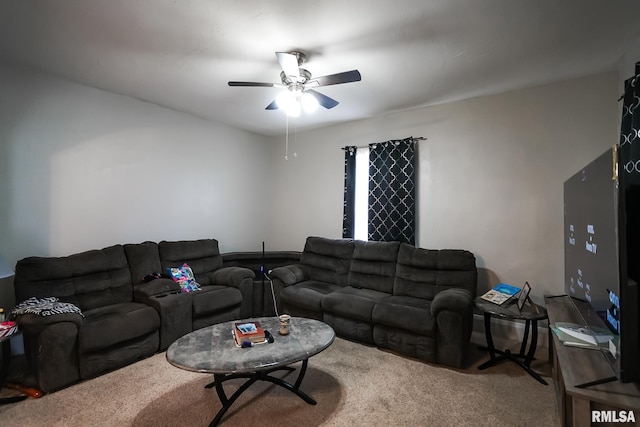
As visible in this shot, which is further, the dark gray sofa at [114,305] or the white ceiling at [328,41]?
the dark gray sofa at [114,305]

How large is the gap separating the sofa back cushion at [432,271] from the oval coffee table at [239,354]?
1.32 metres

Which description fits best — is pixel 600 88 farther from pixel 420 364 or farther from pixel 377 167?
pixel 420 364

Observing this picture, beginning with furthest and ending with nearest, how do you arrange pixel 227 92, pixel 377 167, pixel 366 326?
pixel 377 167, pixel 227 92, pixel 366 326

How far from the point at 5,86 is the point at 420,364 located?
14.3 feet

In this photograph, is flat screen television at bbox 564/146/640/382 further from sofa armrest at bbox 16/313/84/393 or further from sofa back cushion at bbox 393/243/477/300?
sofa armrest at bbox 16/313/84/393

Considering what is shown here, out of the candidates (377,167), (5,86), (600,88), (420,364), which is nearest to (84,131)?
(5,86)

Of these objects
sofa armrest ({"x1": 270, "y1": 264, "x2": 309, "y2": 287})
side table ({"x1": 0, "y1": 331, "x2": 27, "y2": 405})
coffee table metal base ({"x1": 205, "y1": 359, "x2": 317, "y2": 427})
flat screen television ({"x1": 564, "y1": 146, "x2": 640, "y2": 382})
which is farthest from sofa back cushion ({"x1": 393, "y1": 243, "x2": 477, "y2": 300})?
side table ({"x1": 0, "y1": 331, "x2": 27, "y2": 405})

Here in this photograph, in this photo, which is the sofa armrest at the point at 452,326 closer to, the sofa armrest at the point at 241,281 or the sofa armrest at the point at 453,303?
the sofa armrest at the point at 453,303

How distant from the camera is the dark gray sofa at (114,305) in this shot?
2.25m

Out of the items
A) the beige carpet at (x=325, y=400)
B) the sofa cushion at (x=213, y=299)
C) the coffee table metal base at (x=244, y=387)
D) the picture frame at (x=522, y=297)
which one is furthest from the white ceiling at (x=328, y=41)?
the beige carpet at (x=325, y=400)

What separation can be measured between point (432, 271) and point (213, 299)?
2325mm

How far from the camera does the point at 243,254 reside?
14.6ft

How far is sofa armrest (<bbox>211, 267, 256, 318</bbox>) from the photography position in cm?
364

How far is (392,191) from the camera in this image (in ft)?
12.9
